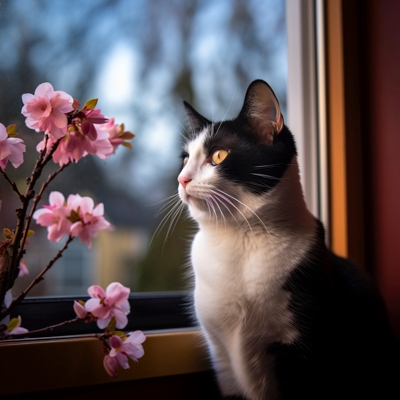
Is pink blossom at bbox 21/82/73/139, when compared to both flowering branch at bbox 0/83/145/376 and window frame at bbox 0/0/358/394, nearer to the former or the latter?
flowering branch at bbox 0/83/145/376

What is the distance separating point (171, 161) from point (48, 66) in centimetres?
37

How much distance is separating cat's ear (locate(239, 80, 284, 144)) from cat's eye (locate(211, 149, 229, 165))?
73 mm

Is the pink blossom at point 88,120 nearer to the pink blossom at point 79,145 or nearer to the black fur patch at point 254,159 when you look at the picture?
the pink blossom at point 79,145

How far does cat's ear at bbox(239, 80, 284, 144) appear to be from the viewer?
0.82 metres

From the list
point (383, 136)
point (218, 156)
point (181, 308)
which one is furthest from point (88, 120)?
point (383, 136)

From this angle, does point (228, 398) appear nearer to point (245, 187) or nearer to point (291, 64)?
point (245, 187)

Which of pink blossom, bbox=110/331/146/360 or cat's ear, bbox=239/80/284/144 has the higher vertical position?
cat's ear, bbox=239/80/284/144

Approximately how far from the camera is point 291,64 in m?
1.37

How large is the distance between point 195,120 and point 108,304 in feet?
1.45

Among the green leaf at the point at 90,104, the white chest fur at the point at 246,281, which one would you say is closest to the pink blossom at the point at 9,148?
the green leaf at the point at 90,104

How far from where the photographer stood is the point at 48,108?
2.23ft

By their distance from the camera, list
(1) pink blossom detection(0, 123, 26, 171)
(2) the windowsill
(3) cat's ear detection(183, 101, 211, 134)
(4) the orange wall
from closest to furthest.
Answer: (1) pink blossom detection(0, 123, 26, 171) < (2) the windowsill < (3) cat's ear detection(183, 101, 211, 134) < (4) the orange wall

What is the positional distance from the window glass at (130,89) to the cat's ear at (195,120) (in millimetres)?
52

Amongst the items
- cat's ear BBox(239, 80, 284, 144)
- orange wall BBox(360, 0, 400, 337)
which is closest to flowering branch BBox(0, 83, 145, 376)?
cat's ear BBox(239, 80, 284, 144)
